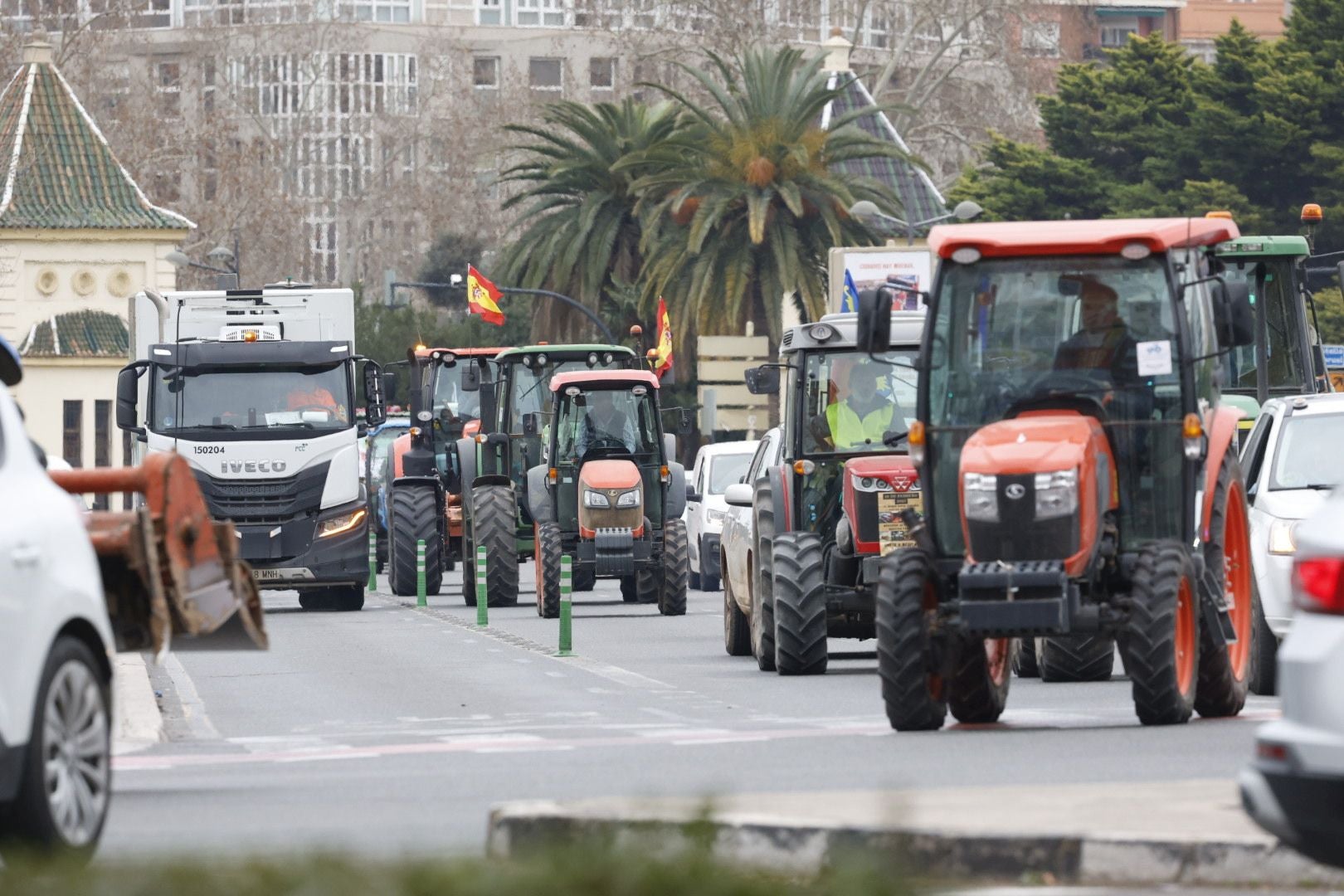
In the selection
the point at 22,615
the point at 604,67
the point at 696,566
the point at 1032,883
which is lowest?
the point at 696,566

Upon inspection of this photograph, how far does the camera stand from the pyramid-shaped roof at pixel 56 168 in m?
78.4

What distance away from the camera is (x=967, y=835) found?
337 inches

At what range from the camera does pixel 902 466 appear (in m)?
19.1

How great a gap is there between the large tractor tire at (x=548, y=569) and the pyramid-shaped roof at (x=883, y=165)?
148 feet

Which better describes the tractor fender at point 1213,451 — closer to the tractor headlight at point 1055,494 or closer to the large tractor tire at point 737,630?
the tractor headlight at point 1055,494

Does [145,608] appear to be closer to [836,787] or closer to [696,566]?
[836,787]

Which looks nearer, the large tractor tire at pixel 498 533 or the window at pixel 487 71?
the large tractor tire at pixel 498 533

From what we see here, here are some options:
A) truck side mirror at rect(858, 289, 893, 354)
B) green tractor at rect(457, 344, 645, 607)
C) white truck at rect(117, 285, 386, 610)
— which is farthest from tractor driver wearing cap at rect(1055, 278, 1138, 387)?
white truck at rect(117, 285, 386, 610)

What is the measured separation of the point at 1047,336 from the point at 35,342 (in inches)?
2578

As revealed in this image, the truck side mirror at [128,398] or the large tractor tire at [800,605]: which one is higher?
the truck side mirror at [128,398]

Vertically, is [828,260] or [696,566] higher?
[828,260]

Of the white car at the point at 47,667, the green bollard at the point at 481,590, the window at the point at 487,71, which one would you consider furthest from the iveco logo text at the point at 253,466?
the window at the point at 487,71

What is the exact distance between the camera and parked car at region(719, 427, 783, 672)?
20.7 meters

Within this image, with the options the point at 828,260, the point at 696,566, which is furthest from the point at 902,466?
the point at 828,260
